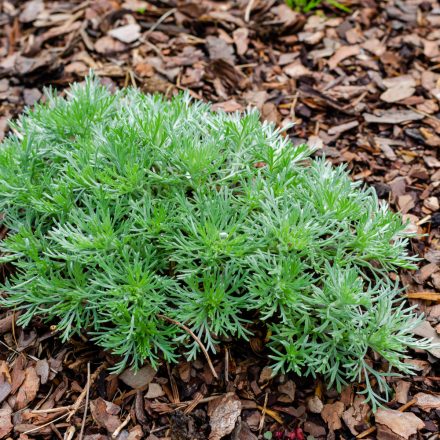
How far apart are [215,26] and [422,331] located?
292 cm

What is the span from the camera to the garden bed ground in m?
2.75

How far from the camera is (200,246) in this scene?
8.65ft

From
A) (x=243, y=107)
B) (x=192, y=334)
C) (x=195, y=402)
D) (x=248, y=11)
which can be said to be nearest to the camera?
(x=192, y=334)

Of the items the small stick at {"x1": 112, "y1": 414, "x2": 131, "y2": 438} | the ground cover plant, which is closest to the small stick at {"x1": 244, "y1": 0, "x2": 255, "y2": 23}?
the ground cover plant

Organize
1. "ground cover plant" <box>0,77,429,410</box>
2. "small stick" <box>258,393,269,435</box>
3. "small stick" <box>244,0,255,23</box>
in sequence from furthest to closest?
"small stick" <box>244,0,255,23</box>, "small stick" <box>258,393,269,435</box>, "ground cover plant" <box>0,77,429,410</box>

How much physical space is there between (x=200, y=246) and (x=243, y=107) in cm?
178

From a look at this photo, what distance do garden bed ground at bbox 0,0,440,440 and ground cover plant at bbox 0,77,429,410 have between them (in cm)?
14

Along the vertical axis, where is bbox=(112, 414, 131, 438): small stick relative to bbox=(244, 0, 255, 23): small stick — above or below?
below

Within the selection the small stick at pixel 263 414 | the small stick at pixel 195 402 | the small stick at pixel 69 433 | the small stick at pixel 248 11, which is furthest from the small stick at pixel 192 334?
the small stick at pixel 248 11

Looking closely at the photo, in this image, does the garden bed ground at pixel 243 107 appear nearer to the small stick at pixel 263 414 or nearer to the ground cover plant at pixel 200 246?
the small stick at pixel 263 414

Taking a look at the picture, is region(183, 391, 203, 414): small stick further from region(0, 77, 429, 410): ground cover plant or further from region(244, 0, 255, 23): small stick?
region(244, 0, 255, 23): small stick

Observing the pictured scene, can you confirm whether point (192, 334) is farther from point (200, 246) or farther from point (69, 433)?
point (69, 433)

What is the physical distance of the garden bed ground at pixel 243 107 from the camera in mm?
2754

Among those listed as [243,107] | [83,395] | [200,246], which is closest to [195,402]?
[83,395]
